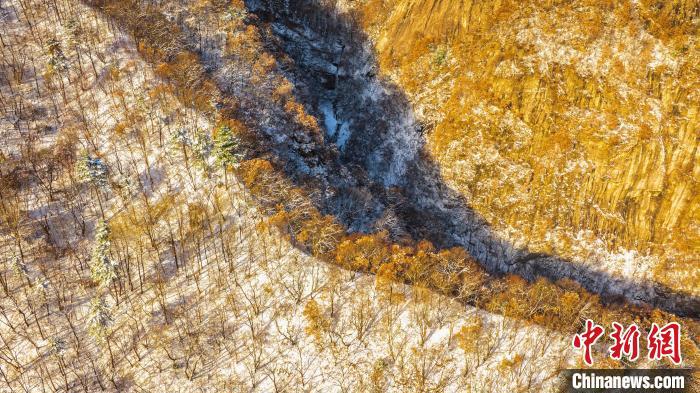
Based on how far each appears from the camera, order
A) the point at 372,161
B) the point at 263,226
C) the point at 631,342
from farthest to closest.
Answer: the point at 372,161, the point at 263,226, the point at 631,342

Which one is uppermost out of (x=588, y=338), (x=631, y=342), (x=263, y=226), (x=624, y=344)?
(x=263, y=226)

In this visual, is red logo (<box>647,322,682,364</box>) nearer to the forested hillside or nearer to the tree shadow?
the forested hillside

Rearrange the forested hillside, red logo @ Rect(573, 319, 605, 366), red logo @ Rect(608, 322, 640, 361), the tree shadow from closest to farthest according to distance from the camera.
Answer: red logo @ Rect(608, 322, 640, 361), red logo @ Rect(573, 319, 605, 366), the forested hillside, the tree shadow

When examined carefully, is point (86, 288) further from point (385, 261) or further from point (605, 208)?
point (605, 208)

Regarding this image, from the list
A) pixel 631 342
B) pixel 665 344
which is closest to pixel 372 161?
pixel 631 342

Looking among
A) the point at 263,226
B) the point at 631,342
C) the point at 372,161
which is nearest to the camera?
the point at 631,342

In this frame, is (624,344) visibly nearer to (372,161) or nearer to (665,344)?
(665,344)

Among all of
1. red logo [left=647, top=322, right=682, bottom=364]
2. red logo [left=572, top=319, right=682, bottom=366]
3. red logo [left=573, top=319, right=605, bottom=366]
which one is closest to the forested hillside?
red logo [left=573, top=319, right=605, bottom=366]

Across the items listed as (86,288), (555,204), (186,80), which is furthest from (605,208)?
(86,288)
